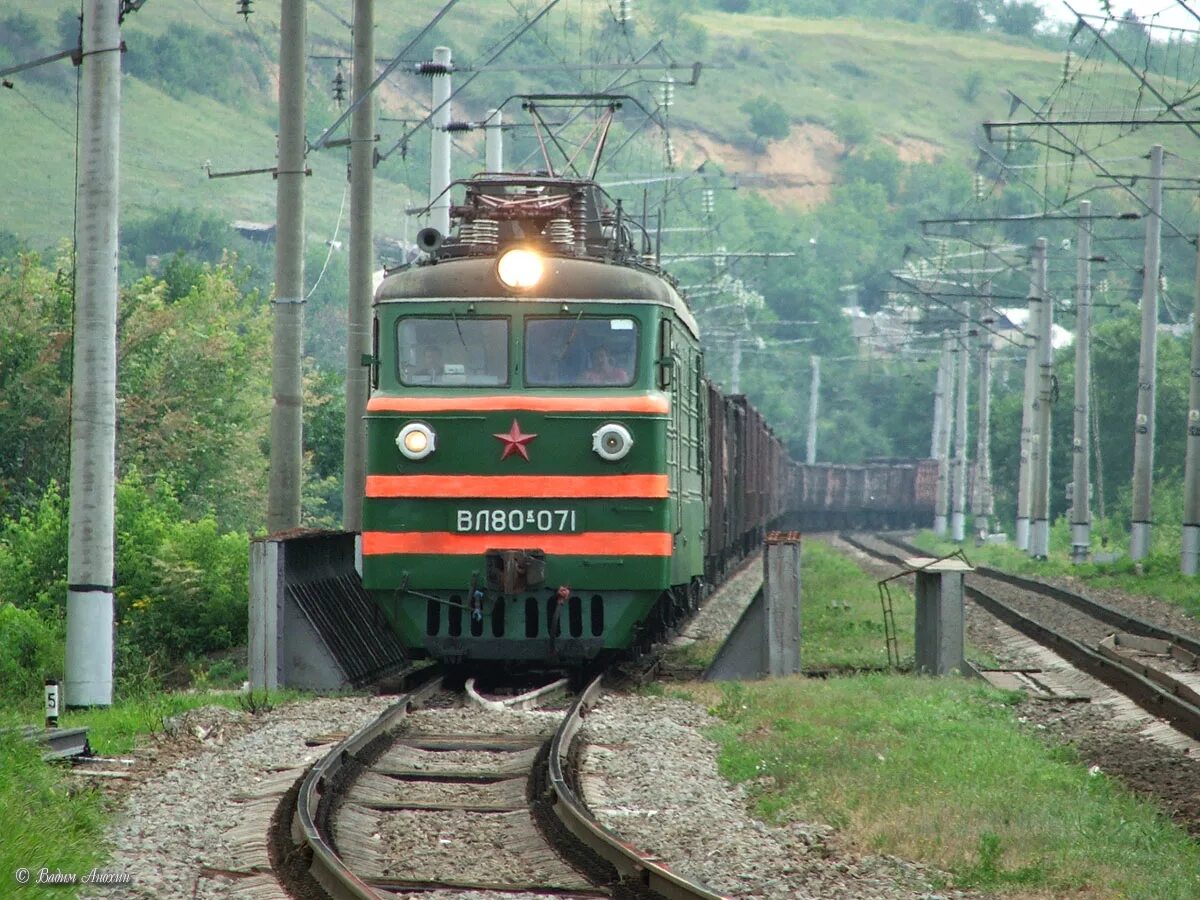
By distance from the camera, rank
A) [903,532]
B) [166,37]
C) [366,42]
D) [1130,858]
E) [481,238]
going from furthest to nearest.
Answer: [166,37], [903,532], [366,42], [481,238], [1130,858]

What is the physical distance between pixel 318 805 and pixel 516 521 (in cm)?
551

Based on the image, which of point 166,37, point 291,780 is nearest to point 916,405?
point 166,37

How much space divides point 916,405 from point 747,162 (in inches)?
3725

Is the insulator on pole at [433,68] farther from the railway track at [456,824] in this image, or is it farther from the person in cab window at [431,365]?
Answer: the railway track at [456,824]

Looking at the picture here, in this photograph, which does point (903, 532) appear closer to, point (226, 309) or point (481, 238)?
point (226, 309)

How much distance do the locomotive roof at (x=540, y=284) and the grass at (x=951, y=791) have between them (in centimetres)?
319

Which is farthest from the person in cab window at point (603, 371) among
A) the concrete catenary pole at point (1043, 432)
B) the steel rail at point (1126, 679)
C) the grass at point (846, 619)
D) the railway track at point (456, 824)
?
the concrete catenary pole at point (1043, 432)

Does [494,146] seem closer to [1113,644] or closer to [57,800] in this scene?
[1113,644]

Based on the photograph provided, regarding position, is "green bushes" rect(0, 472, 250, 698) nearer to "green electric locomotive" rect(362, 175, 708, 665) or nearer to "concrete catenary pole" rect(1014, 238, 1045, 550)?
Result: "green electric locomotive" rect(362, 175, 708, 665)

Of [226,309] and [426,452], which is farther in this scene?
[226,309]

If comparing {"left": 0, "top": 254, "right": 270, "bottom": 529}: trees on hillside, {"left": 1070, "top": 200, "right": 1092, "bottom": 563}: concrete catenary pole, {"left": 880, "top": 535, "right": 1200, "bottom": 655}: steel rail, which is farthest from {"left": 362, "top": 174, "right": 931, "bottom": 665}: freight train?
{"left": 1070, "top": 200, "right": 1092, "bottom": 563}: concrete catenary pole

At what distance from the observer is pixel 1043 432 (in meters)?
40.5

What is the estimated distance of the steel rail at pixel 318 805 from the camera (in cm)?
715

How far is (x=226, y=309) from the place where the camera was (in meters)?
47.4
